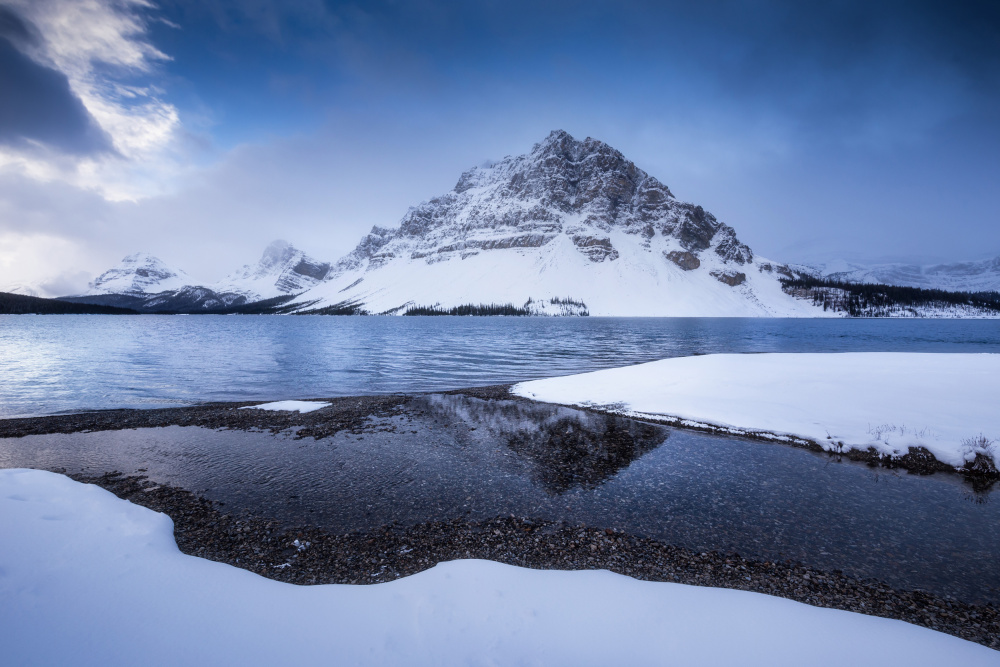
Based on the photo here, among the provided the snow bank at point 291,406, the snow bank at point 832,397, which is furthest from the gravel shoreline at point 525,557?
the snow bank at point 291,406

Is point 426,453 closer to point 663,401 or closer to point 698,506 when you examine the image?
point 698,506

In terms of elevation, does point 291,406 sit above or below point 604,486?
above

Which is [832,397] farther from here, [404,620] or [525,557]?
[404,620]

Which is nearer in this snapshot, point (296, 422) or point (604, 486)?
point (604, 486)

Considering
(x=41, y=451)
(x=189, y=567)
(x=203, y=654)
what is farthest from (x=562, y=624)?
(x=41, y=451)

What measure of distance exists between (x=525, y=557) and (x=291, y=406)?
18.3 meters

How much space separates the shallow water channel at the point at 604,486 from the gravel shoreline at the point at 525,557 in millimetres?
490

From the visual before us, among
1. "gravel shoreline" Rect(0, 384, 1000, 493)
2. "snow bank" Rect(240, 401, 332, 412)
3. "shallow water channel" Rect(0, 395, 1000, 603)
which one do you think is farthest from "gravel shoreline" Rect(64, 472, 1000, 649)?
"snow bank" Rect(240, 401, 332, 412)

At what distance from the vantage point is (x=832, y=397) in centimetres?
1906

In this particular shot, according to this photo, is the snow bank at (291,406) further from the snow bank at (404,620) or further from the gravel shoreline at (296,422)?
the snow bank at (404,620)

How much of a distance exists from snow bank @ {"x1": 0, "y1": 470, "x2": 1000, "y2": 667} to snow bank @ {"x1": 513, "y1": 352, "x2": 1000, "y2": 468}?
11.7 meters

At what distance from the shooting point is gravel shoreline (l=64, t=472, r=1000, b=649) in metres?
6.87

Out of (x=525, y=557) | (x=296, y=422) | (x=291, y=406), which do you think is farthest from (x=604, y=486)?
(x=291, y=406)

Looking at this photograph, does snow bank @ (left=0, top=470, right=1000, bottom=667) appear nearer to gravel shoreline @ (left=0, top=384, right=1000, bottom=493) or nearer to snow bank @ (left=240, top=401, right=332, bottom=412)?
gravel shoreline @ (left=0, top=384, right=1000, bottom=493)
